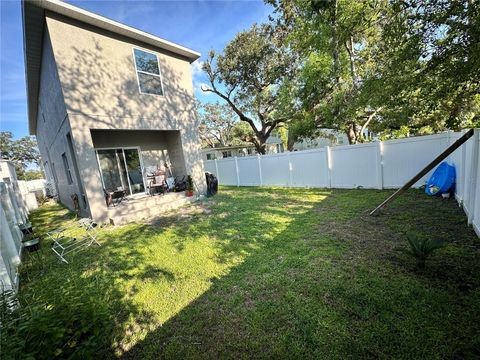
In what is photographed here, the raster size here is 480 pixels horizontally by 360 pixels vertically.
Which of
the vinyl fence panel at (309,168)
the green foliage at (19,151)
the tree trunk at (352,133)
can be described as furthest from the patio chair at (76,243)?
the green foliage at (19,151)

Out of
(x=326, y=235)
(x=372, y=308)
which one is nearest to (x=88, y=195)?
(x=326, y=235)

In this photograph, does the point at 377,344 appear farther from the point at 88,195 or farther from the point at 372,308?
the point at 88,195

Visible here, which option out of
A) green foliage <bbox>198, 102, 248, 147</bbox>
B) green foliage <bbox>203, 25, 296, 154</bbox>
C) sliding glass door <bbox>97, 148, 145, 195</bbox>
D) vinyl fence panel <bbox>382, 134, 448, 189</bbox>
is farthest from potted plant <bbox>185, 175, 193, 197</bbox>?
green foliage <bbox>198, 102, 248, 147</bbox>

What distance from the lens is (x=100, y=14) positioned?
6.47 m

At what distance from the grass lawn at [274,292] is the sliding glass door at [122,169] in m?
3.87

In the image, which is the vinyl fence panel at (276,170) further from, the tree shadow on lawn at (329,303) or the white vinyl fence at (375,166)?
the tree shadow on lawn at (329,303)

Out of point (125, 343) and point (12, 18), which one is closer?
point (125, 343)

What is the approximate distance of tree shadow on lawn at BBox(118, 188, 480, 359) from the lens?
2.01 m

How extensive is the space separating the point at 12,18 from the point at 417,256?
36.8ft

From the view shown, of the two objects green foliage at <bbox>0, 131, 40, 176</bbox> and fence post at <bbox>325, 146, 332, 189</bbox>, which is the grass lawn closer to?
fence post at <bbox>325, 146, 332, 189</bbox>

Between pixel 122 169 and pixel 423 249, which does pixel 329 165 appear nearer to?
pixel 423 249

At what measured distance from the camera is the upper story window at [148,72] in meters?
7.80

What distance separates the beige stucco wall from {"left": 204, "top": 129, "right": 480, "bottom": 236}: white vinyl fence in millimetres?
5587

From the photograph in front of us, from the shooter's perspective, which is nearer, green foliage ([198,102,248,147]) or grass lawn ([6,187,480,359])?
grass lawn ([6,187,480,359])
